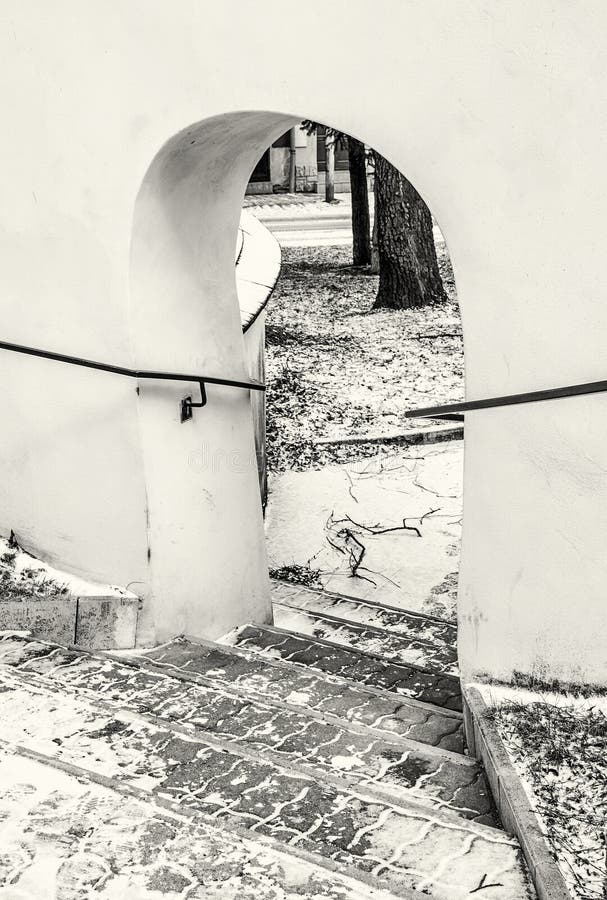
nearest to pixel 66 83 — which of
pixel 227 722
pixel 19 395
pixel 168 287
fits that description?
pixel 168 287

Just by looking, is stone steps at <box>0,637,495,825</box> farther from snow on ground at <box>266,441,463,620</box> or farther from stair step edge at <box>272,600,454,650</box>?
snow on ground at <box>266,441,463,620</box>

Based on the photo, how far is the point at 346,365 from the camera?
1230cm

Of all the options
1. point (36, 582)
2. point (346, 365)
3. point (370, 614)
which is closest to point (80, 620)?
point (36, 582)

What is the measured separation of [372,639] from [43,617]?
1895 millimetres

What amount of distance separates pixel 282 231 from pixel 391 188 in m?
7.12

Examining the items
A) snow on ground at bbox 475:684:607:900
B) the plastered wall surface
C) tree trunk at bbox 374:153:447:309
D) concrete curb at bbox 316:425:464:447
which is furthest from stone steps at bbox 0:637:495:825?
tree trunk at bbox 374:153:447:309

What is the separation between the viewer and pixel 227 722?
428cm

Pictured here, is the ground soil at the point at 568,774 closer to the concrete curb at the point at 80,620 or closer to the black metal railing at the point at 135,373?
the concrete curb at the point at 80,620

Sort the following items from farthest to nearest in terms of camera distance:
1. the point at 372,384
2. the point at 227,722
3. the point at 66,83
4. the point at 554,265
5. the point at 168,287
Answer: the point at 372,384
the point at 168,287
the point at 66,83
the point at 227,722
the point at 554,265

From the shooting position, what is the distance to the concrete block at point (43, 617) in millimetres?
5203

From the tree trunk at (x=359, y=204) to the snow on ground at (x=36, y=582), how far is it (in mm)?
10539

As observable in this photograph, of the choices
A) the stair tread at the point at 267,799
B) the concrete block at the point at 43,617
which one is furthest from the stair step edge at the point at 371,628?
the stair tread at the point at 267,799

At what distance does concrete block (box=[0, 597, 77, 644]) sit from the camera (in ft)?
17.1

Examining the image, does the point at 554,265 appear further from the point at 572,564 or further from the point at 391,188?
the point at 391,188
